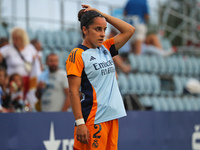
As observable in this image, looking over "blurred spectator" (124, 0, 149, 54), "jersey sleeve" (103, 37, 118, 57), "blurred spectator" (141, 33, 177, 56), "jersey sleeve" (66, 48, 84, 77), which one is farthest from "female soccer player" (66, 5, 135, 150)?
"blurred spectator" (141, 33, 177, 56)

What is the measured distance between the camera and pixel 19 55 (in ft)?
24.0

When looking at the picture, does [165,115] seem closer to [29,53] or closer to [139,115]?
[139,115]

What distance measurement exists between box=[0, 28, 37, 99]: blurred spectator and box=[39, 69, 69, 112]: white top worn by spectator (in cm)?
70

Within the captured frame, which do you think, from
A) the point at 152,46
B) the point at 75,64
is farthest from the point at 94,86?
the point at 152,46

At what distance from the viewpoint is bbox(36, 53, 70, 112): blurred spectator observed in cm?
667

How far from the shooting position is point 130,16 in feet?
34.3

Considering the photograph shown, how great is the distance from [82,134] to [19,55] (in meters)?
4.54

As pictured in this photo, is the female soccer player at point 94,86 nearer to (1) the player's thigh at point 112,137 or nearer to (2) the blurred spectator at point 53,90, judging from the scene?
(1) the player's thigh at point 112,137

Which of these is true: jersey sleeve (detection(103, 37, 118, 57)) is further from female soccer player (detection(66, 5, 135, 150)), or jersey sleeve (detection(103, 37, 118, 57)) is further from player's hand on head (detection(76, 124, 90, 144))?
player's hand on head (detection(76, 124, 90, 144))

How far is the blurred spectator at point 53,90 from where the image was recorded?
667cm

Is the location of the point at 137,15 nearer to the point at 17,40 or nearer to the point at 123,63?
the point at 123,63

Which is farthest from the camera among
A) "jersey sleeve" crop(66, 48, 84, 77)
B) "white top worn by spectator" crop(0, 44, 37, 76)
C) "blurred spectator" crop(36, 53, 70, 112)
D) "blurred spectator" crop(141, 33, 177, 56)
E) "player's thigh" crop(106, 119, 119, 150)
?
"blurred spectator" crop(141, 33, 177, 56)

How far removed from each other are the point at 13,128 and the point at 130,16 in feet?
21.4

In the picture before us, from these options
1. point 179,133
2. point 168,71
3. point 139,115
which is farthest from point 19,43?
point 168,71
